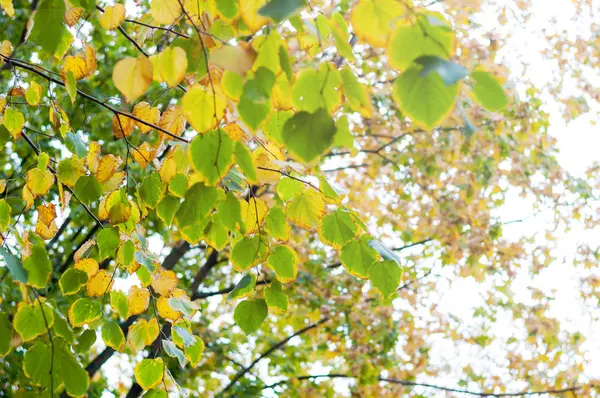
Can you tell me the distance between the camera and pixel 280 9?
828mm

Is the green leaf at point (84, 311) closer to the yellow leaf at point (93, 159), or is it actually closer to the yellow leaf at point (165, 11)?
the yellow leaf at point (93, 159)

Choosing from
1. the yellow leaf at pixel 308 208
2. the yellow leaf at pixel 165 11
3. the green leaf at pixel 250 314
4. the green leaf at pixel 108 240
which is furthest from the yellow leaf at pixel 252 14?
the green leaf at pixel 108 240

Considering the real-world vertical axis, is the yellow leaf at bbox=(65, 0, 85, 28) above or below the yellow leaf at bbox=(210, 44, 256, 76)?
above

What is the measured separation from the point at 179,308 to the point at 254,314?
0.64ft

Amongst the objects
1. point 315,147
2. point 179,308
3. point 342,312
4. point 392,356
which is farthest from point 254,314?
point 392,356

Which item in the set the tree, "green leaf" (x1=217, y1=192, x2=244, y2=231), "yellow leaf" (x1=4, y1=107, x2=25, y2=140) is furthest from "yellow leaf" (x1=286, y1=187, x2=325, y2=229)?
"yellow leaf" (x1=4, y1=107, x2=25, y2=140)

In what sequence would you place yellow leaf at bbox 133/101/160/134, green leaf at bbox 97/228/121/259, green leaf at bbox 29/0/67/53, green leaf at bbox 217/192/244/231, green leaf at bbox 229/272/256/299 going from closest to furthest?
green leaf at bbox 29/0/67/53
green leaf at bbox 217/192/244/231
green leaf at bbox 229/272/256/299
green leaf at bbox 97/228/121/259
yellow leaf at bbox 133/101/160/134

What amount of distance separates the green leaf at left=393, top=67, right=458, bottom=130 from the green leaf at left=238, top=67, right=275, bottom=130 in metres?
0.23

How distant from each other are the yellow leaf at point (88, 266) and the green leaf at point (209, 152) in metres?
0.82

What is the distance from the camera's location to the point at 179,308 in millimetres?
1604

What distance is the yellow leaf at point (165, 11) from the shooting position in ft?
4.36

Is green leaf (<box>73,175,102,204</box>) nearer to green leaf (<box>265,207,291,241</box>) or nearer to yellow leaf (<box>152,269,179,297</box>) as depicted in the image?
yellow leaf (<box>152,269,179,297</box>)

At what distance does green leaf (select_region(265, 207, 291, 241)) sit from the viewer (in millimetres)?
1636

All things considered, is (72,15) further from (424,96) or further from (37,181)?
(424,96)
